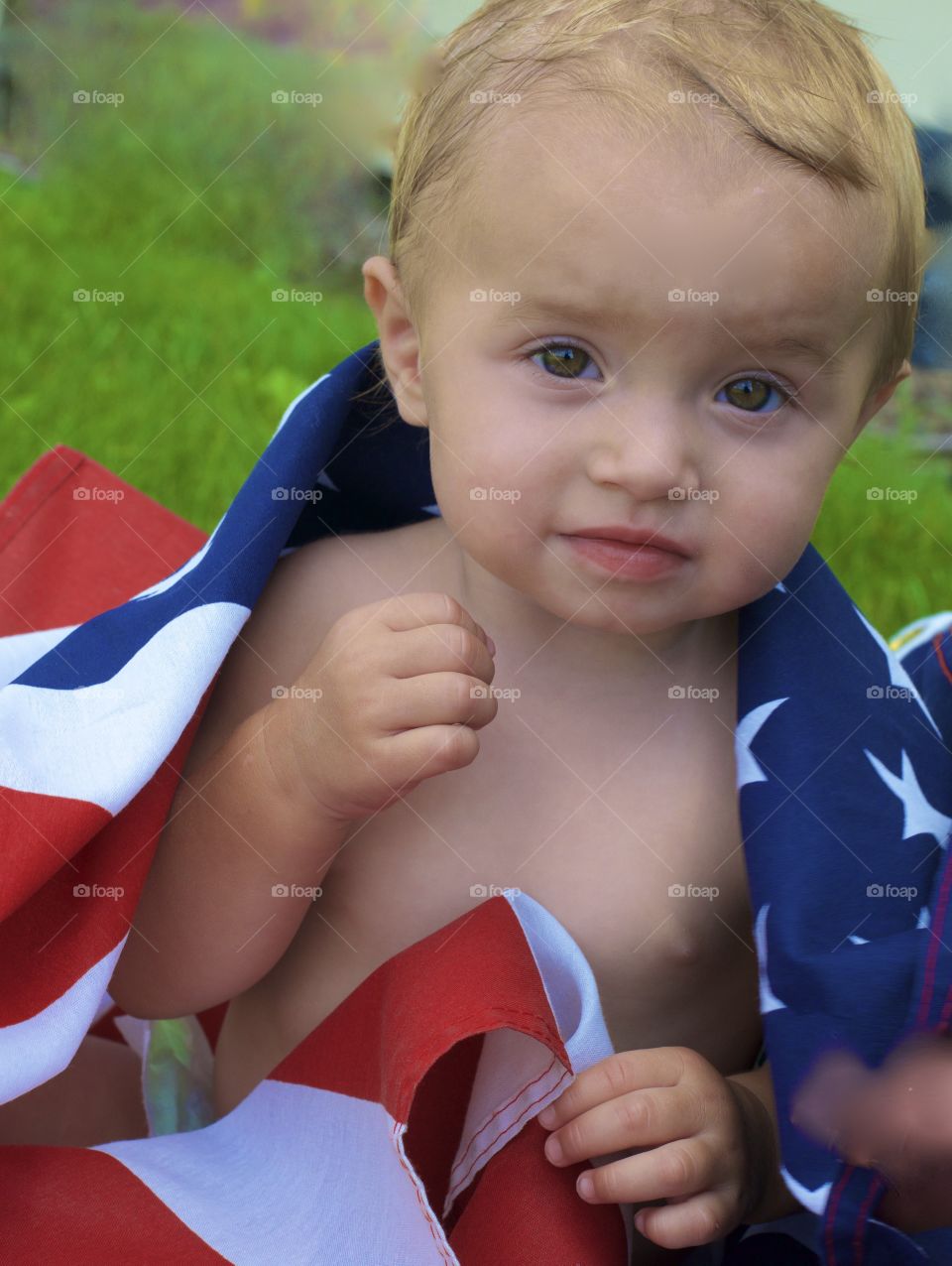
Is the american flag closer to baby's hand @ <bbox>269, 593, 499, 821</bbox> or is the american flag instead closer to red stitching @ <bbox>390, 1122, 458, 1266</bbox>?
red stitching @ <bbox>390, 1122, 458, 1266</bbox>

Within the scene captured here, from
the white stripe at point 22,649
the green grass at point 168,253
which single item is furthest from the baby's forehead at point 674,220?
the green grass at point 168,253

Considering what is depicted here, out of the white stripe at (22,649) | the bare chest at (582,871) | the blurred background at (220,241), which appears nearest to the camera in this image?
the bare chest at (582,871)

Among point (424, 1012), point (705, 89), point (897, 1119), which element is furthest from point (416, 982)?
point (705, 89)

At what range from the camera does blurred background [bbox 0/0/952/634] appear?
236 cm

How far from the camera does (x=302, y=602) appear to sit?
1325mm

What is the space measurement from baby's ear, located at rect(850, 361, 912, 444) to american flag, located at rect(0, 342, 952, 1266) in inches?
7.3

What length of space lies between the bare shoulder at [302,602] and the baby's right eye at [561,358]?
307 millimetres

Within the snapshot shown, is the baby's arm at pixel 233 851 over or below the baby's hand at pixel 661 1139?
over

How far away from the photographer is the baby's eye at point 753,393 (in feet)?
3.63

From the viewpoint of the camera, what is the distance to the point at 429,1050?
1021mm

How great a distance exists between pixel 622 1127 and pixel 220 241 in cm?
376

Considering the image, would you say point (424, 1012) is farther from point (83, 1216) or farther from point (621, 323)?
point (621, 323)

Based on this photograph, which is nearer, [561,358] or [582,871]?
[561,358]

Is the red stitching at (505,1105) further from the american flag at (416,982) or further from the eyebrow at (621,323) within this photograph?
the eyebrow at (621,323)
